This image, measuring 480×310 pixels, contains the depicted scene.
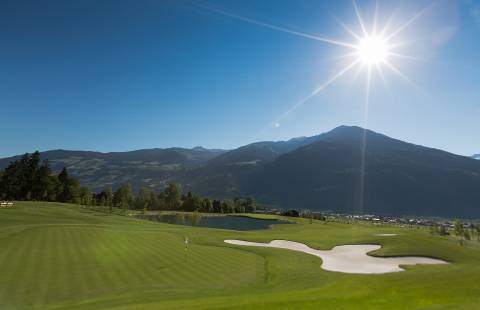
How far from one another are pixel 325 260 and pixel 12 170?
121m

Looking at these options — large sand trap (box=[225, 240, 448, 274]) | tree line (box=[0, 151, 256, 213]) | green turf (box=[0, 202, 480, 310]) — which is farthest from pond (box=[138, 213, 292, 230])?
green turf (box=[0, 202, 480, 310])

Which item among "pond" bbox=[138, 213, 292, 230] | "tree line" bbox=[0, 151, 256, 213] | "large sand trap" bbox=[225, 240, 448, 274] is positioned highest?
"tree line" bbox=[0, 151, 256, 213]

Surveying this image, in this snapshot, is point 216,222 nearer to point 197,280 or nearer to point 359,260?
point 359,260

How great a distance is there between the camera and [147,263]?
27625 millimetres

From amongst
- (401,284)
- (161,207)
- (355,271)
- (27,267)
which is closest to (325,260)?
(355,271)

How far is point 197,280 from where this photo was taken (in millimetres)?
23922

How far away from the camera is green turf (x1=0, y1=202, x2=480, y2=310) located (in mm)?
17281

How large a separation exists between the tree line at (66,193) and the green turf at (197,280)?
81.8m

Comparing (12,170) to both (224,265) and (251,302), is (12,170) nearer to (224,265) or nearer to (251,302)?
(224,265)

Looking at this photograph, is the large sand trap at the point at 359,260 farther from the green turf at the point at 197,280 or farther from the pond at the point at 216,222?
the pond at the point at 216,222

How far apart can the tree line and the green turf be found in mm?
81841

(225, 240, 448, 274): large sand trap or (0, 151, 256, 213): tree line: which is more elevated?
(0, 151, 256, 213): tree line

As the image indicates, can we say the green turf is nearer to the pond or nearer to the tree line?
the pond

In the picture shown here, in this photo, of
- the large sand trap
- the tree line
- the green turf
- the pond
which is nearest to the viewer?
the green turf
